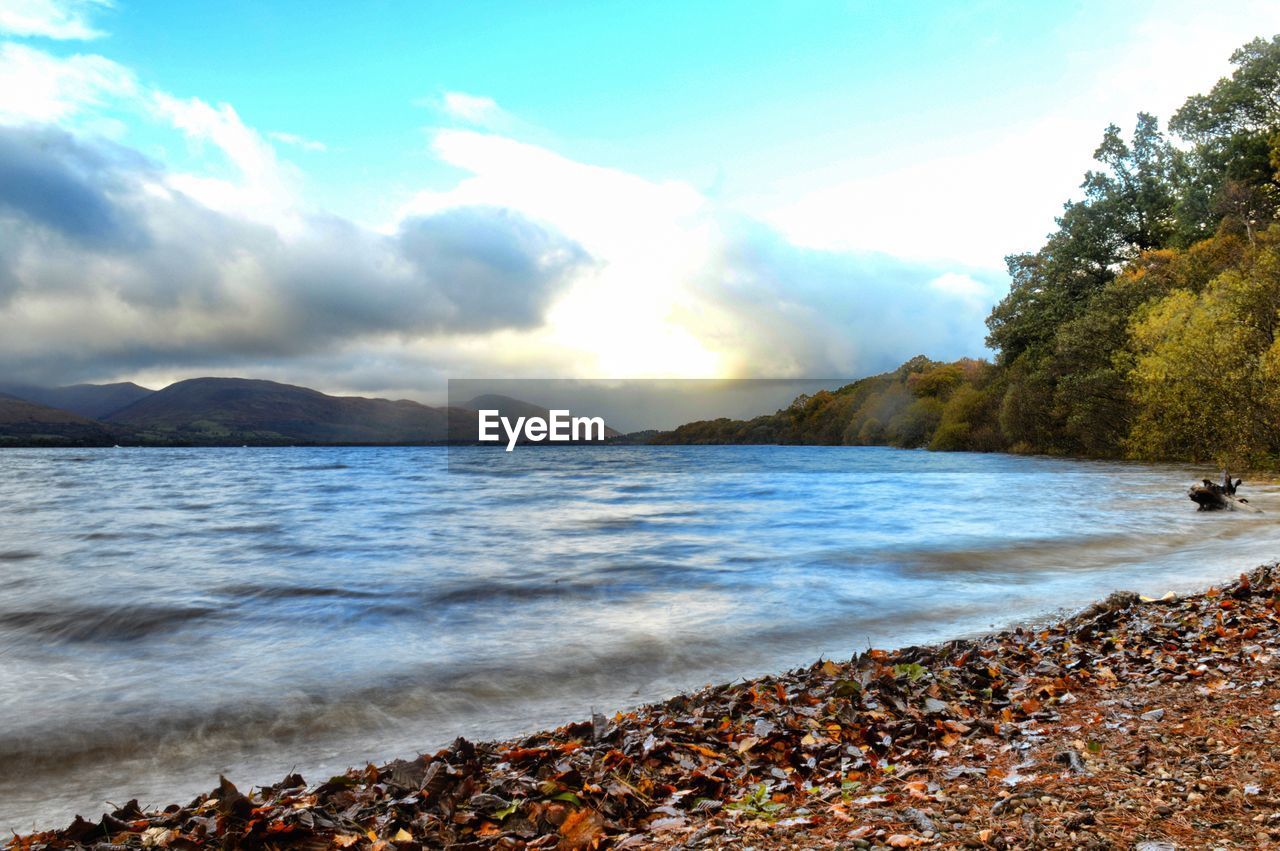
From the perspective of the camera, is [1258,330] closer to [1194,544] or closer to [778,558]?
[1194,544]

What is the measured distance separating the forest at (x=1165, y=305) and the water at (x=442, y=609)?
13185 millimetres

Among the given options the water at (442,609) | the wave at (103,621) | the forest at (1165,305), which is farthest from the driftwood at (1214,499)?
the wave at (103,621)

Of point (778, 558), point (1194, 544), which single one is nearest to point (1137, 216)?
point (1194, 544)

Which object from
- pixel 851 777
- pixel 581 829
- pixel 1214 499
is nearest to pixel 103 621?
pixel 581 829

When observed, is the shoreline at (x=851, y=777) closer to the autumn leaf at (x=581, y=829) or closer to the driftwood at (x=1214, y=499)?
the autumn leaf at (x=581, y=829)

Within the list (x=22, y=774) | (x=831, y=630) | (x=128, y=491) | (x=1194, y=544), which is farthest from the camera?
(x=128, y=491)

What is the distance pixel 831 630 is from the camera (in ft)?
32.2

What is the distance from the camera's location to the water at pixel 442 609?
6434 mm

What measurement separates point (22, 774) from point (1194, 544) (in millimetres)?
19593

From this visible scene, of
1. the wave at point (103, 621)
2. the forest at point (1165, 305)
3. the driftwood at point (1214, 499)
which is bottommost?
the wave at point (103, 621)

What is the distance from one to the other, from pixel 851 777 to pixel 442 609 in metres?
8.50

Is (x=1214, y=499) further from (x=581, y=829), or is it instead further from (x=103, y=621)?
(x=103, y=621)

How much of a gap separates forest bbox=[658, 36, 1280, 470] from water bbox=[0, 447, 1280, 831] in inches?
519

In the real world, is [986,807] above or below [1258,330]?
below
